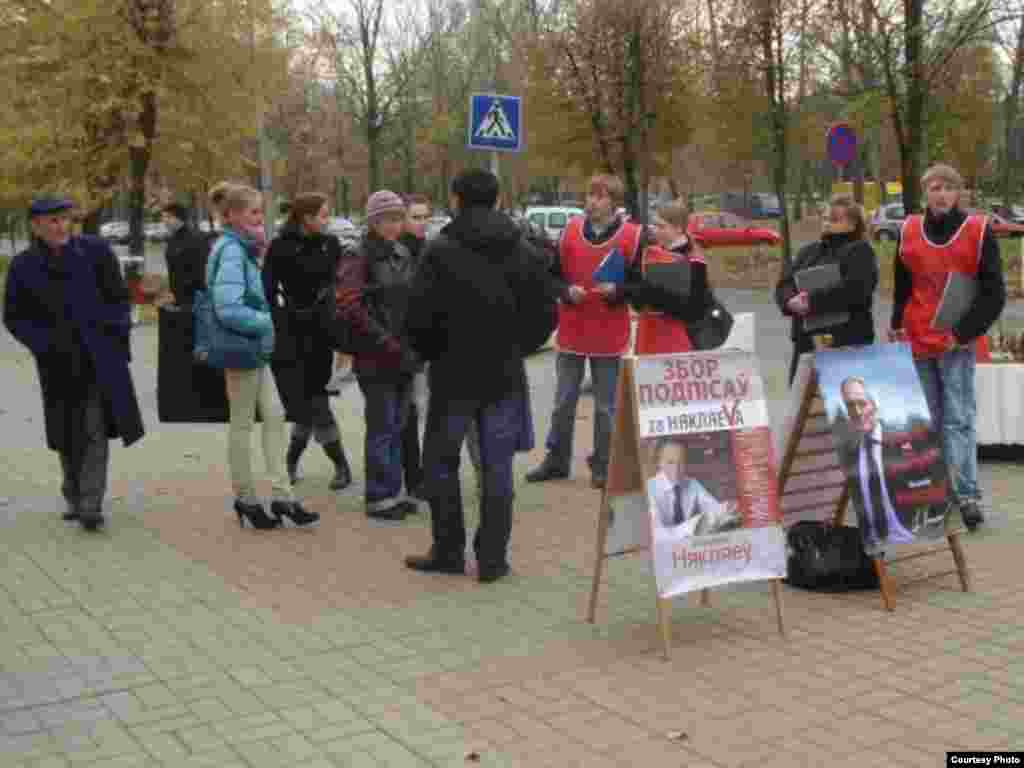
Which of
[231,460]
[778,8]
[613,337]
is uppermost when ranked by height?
[778,8]

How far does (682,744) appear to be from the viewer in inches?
177

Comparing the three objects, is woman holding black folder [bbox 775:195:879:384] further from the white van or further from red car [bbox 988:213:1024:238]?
the white van

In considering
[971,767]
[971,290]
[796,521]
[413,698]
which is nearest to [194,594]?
[413,698]

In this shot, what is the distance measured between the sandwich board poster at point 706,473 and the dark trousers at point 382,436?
8.87 ft

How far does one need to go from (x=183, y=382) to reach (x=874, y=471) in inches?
158

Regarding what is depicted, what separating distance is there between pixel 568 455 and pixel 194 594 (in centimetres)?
326

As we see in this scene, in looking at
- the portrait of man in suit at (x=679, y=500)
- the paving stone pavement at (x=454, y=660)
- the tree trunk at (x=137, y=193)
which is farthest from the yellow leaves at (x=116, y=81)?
the portrait of man in suit at (x=679, y=500)

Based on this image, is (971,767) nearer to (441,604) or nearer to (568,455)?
(441,604)

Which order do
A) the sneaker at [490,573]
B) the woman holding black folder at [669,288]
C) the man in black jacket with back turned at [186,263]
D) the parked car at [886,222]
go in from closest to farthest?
the sneaker at [490,573]
the woman holding black folder at [669,288]
the man in black jacket with back turned at [186,263]
the parked car at [886,222]

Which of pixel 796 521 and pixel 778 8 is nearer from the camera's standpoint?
pixel 796 521

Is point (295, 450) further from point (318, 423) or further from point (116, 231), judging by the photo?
point (116, 231)

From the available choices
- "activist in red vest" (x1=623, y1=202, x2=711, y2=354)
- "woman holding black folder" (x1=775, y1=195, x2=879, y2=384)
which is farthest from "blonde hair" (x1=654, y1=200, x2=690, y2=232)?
"woman holding black folder" (x1=775, y1=195, x2=879, y2=384)

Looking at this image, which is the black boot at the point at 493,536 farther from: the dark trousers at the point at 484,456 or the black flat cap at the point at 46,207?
the black flat cap at the point at 46,207

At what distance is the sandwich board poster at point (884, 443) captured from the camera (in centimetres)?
605
